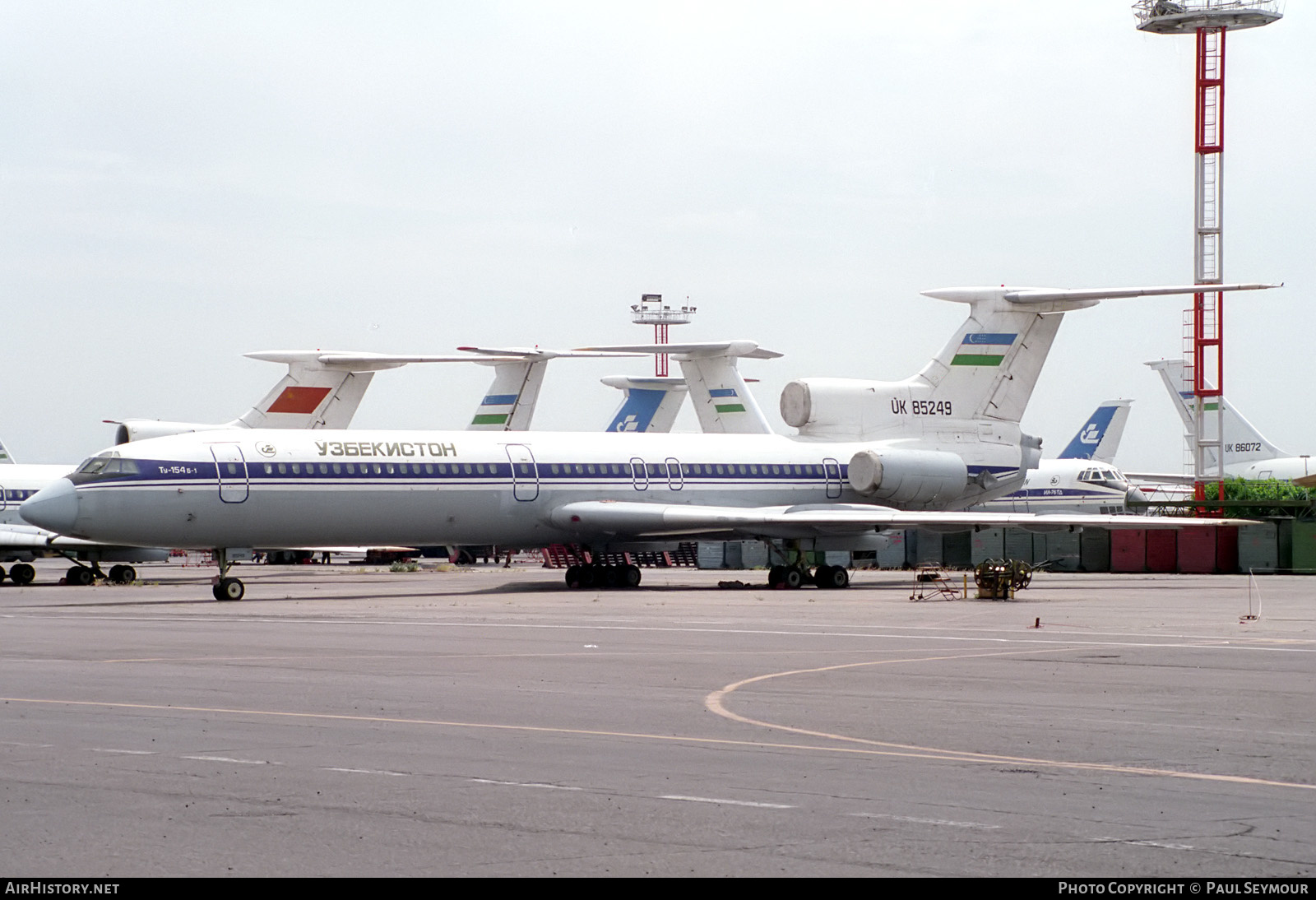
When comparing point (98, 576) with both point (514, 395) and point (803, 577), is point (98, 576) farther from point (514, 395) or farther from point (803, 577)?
point (803, 577)

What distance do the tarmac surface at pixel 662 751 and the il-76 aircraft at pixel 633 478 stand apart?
31.8 feet

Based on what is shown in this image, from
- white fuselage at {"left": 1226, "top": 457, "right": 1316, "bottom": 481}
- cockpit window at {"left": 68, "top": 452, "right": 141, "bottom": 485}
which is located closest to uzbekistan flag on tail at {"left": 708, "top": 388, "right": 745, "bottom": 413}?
cockpit window at {"left": 68, "top": 452, "right": 141, "bottom": 485}

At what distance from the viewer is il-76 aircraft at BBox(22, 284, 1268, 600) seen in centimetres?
3347

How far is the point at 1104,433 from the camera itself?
268 feet

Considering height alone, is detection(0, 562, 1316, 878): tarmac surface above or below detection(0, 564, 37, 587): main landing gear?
above

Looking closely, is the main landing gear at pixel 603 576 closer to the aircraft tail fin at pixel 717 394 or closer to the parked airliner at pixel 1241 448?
the aircraft tail fin at pixel 717 394

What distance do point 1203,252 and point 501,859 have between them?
52.1 metres

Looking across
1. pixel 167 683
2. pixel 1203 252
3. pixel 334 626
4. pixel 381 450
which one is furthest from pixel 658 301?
pixel 167 683

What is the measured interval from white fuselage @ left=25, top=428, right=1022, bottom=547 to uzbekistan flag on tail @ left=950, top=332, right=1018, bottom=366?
2100 mm

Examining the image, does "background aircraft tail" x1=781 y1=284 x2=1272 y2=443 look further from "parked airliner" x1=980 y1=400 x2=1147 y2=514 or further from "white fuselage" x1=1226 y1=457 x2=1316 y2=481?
"white fuselage" x1=1226 y1=457 x2=1316 y2=481

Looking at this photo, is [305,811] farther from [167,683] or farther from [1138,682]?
[1138,682]

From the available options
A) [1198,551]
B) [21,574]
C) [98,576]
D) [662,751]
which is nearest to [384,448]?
[98,576]

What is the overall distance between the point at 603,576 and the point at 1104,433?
154 ft

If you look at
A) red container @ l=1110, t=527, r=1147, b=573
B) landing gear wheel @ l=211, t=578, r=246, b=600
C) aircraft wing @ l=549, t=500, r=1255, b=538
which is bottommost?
landing gear wheel @ l=211, t=578, r=246, b=600
